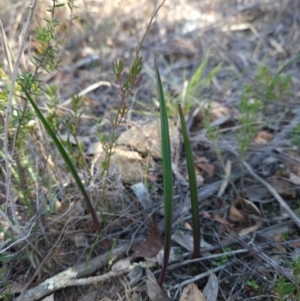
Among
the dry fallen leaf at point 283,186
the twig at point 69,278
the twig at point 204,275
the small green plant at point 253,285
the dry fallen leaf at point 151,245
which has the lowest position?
the small green plant at point 253,285

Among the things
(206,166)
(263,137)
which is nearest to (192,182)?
(206,166)

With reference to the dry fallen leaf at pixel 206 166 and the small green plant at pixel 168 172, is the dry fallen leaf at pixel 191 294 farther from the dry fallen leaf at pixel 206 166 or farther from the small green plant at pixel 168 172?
the dry fallen leaf at pixel 206 166

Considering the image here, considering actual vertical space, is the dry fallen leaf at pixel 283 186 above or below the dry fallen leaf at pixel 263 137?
below

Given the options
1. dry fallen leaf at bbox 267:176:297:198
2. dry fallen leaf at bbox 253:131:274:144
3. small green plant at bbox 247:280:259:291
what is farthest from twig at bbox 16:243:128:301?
dry fallen leaf at bbox 253:131:274:144

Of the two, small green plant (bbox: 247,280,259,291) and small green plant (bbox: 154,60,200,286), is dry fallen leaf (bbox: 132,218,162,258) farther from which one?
small green plant (bbox: 247,280,259,291)

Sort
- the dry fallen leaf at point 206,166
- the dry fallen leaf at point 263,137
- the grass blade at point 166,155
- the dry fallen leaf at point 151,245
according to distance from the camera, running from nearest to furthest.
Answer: the grass blade at point 166,155 → the dry fallen leaf at point 151,245 → the dry fallen leaf at point 206,166 → the dry fallen leaf at point 263,137

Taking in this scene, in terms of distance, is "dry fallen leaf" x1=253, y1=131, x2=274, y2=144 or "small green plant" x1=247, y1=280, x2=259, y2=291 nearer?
"small green plant" x1=247, y1=280, x2=259, y2=291

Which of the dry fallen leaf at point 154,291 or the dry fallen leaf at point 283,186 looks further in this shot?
the dry fallen leaf at point 283,186

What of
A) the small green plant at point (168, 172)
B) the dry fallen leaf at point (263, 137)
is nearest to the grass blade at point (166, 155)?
the small green plant at point (168, 172)

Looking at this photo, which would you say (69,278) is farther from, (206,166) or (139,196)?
(206,166)
